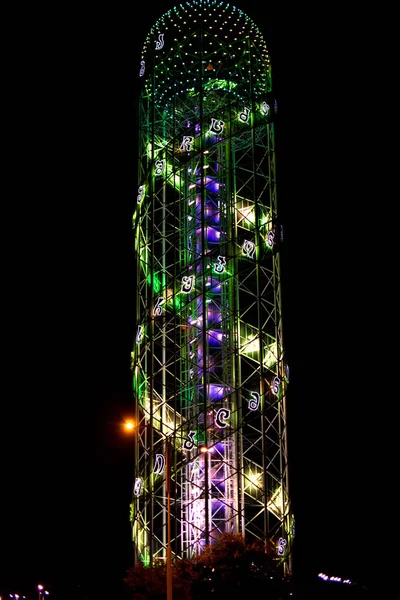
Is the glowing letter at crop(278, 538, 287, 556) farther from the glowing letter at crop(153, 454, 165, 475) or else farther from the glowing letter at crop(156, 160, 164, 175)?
the glowing letter at crop(156, 160, 164, 175)

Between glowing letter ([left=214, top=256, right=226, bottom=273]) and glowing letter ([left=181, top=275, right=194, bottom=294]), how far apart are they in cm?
120

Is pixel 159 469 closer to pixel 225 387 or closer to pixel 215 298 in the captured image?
pixel 225 387

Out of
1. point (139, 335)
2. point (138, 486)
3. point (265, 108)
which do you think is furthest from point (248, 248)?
point (138, 486)

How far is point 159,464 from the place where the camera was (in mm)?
43094

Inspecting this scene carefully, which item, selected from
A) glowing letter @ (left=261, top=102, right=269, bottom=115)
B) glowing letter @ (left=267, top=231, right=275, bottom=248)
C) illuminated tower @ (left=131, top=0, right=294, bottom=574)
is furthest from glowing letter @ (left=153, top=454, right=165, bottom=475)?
glowing letter @ (left=261, top=102, right=269, bottom=115)

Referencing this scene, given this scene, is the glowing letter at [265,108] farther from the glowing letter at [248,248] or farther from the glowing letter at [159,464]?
the glowing letter at [159,464]

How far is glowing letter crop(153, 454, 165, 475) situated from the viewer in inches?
1689

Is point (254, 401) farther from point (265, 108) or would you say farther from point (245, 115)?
point (265, 108)

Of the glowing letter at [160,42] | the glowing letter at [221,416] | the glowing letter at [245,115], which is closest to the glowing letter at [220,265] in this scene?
the glowing letter at [221,416]

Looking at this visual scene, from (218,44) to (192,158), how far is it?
608 centimetres

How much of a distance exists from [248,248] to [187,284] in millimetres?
3483

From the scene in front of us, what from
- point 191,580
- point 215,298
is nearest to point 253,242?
point 215,298

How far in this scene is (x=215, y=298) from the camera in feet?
153
